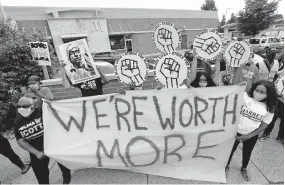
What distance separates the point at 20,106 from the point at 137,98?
4.43 feet

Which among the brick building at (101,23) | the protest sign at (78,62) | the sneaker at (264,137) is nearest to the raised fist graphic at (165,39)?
the protest sign at (78,62)

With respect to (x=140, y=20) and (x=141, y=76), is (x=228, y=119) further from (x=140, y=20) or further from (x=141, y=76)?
(x=140, y=20)

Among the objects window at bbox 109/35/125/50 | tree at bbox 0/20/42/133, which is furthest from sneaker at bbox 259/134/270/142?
window at bbox 109/35/125/50

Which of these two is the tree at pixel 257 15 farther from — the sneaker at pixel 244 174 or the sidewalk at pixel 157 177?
the sneaker at pixel 244 174

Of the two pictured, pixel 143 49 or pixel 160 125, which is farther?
pixel 143 49

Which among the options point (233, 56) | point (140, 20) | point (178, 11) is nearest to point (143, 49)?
point (140, 20)

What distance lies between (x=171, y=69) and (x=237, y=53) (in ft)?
4.08

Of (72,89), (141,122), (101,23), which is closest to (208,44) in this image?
(141,122)

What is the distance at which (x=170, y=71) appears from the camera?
2.58 meters

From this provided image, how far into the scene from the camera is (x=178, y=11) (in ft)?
72.9

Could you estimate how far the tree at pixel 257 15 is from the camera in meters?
21.0

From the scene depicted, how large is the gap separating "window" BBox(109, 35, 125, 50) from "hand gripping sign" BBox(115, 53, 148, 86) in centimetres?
1808

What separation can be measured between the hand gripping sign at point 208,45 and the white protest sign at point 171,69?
46 cm

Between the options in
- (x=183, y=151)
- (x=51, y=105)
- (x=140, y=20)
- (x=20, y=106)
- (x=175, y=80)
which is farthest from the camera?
(x=140, y=20)
